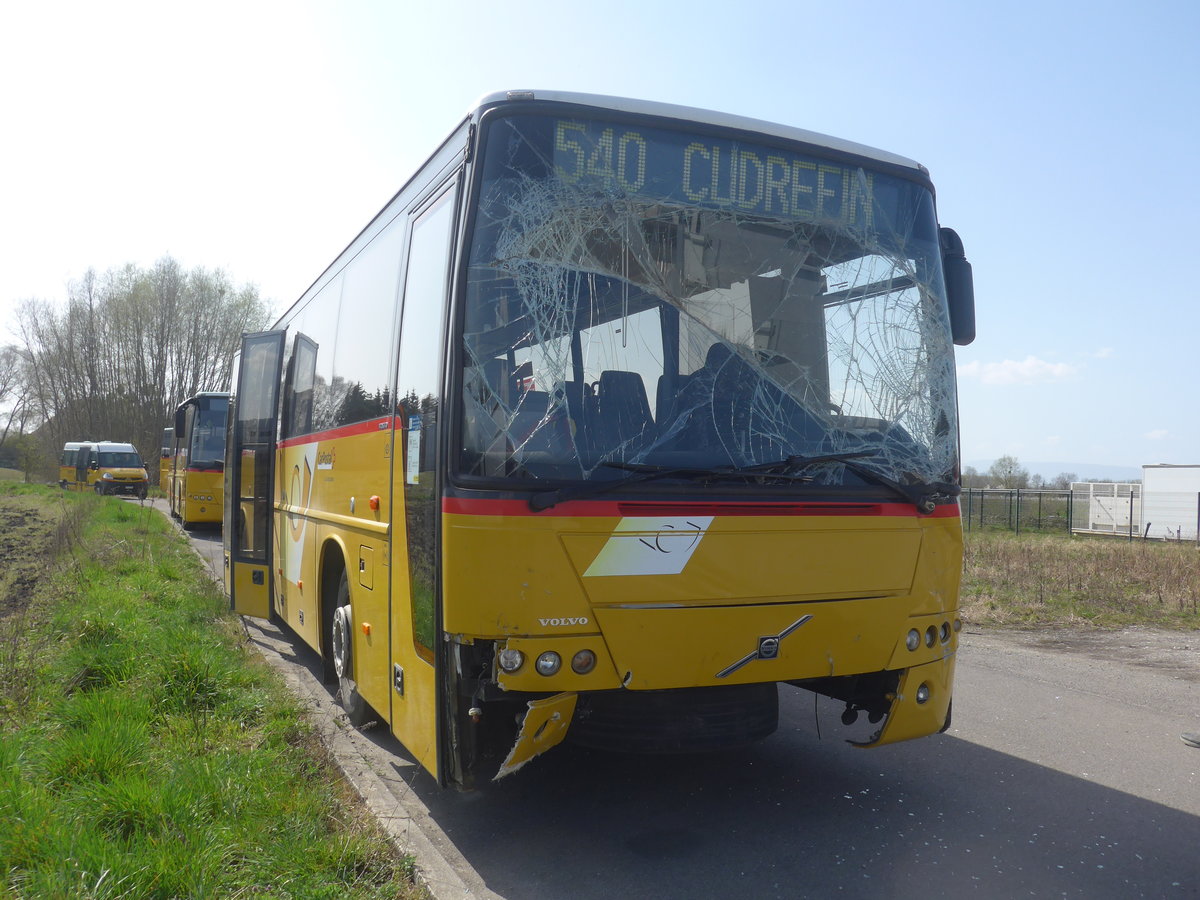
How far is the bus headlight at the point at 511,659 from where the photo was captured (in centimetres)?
394

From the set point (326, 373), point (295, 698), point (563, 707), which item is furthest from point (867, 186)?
point (295, 698)

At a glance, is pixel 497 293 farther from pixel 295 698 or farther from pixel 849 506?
pixel 295 698

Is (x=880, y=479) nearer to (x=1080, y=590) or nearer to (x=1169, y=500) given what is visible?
(x=1080, y=590)

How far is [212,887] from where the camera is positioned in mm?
3549

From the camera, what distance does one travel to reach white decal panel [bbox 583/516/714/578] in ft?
13.1

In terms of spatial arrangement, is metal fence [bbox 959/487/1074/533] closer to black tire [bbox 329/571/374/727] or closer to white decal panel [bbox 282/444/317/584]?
white decal panel [bbox 282/444/317/584]

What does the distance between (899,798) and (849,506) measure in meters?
1.78

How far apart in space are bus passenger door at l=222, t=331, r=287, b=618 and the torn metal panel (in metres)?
5.49

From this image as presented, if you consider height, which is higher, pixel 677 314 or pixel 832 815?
pixel 677 314

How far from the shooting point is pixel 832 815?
16.0 ft

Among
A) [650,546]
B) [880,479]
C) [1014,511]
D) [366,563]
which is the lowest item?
[1014,511]

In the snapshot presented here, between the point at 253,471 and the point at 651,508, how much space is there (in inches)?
250

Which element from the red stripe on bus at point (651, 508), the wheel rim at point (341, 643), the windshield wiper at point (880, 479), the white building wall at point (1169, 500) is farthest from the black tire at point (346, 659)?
the white building wall at point (1169, 500)

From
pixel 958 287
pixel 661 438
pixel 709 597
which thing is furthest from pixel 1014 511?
pixel 661 438
